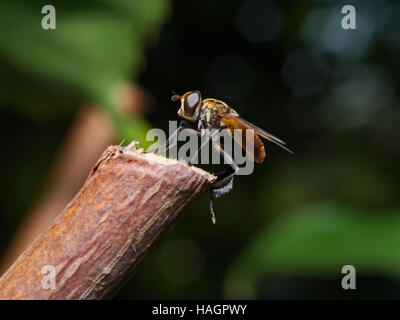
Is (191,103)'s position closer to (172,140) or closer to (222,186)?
(172,140)

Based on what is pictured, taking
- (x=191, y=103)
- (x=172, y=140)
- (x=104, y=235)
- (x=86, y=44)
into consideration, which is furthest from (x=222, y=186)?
(x=86, y=44)

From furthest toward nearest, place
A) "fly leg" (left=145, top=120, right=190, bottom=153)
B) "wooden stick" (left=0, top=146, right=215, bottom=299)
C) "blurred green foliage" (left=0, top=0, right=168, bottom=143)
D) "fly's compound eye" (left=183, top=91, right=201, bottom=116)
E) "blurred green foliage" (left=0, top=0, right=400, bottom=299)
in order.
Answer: "blurred green foliage" (left=0, top=0, right=400, bottom=299), "blurred green foliage" (left=0, top=0, right=168, bottom=143), "fly's compound eye" (left=183, top=91, right=201, bottom=116), "fly leg" (left=145, top=120, right=190, bottom=153), "wooden stick" (left=0, top=146, right=215, bottom=299)

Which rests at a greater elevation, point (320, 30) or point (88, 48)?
point (320, 30)

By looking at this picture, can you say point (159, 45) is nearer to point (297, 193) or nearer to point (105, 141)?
point (105, 141)

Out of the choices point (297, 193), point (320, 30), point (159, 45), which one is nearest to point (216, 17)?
point (159, 45)

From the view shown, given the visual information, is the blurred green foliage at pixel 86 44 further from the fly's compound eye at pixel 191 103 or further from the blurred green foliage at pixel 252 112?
the fly's compound eye at pixel 191 103

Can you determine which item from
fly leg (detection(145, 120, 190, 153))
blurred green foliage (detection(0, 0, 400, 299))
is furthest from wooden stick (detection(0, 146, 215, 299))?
blurred green foliage (detection(0, 0, 400, 299))

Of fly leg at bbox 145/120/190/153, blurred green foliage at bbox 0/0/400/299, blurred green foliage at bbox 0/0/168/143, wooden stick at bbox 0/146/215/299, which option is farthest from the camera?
blurred green foliage at bbox 0/0/400/299

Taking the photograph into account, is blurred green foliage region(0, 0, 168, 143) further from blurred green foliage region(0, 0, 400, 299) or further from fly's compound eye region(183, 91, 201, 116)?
fly's compound eye region(183, 91, 201, 116)
